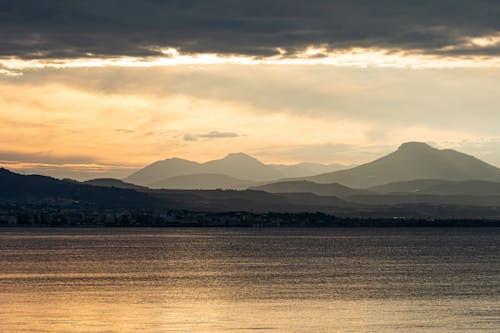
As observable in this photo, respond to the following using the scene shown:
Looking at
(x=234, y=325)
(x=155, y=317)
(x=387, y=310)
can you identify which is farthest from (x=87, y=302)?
(x=387, y=310)

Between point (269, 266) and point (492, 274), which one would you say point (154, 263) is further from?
point (492, 274)

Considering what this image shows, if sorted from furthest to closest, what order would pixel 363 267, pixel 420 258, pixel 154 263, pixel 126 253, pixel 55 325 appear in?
pixel 126 253 → pixel 420 258 → pixel 154 263 → pixel 363 267 → pixel 55 325

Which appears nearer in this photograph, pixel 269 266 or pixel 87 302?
pixel 87 302

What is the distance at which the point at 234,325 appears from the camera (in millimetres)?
65000

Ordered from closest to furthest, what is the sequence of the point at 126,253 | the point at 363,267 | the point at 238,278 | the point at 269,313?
the point at 269,313 → the point at 238,278 → the point at 363,267 → the point at 126,253

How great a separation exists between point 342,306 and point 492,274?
3717 centimetres

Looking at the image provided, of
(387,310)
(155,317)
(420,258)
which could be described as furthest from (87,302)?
(420,258)

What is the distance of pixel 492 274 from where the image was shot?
4222 inches

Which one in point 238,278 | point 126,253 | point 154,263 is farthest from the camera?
point 126,253

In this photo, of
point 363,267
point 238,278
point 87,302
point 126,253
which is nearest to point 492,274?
point 363,267

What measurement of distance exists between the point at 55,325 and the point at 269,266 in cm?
6073

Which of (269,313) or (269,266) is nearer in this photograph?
(269,313)

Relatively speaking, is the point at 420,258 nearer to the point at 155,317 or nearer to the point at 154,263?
the point at 154,263

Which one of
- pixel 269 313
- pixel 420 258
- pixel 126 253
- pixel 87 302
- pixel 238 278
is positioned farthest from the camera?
pixel 126 253
